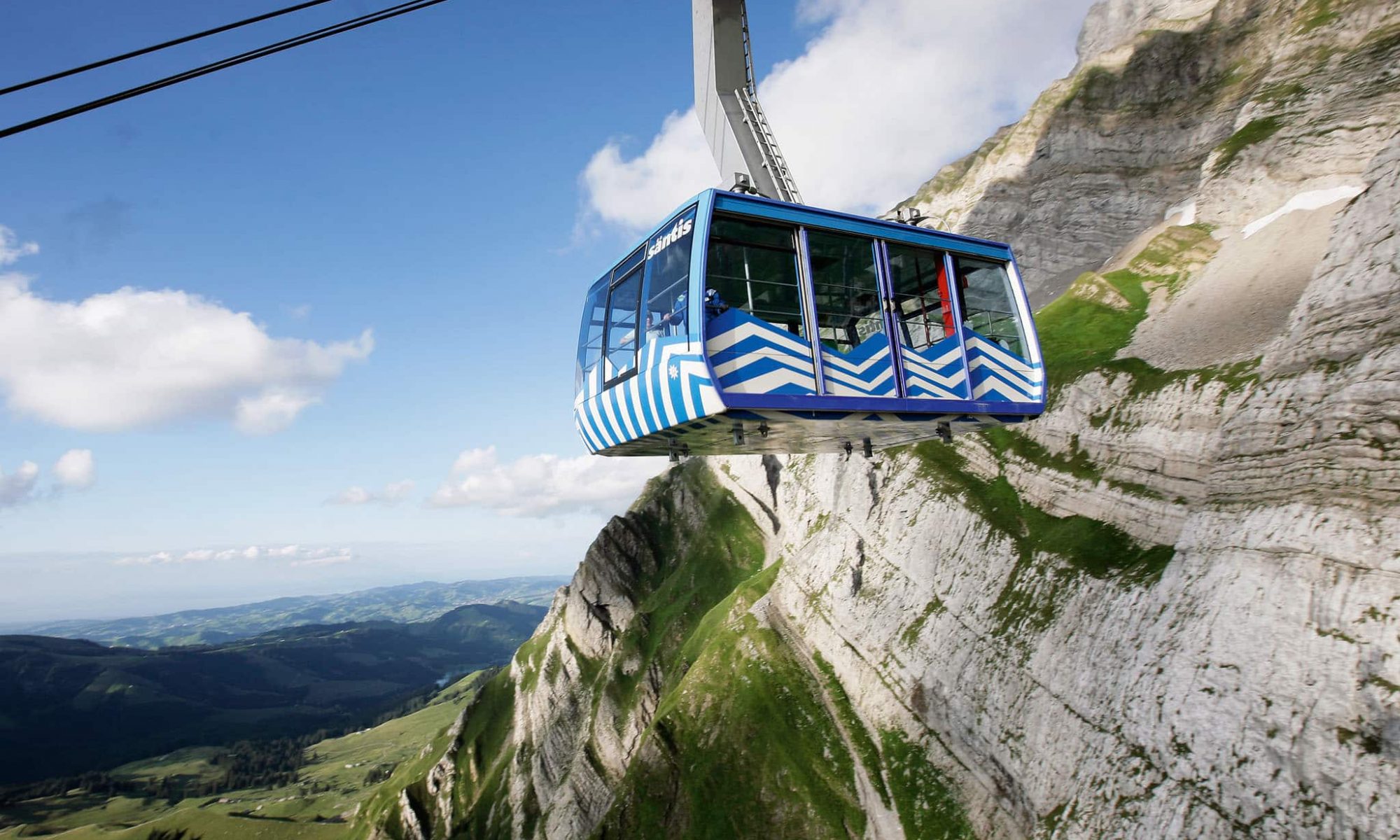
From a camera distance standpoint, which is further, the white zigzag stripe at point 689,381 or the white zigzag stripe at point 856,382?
the white zigzag stripe at point 856,382

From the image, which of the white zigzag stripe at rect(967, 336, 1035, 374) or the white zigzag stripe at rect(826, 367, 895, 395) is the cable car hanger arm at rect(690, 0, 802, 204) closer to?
the white zigzag stripe at rect(967, 336, 1035, 374)

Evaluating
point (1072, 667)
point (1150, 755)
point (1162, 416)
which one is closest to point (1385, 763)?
point (1150, 755)

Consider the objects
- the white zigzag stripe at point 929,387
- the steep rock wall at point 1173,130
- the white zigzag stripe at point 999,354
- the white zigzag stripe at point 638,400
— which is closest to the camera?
the white zigzag stripe at point 638,400

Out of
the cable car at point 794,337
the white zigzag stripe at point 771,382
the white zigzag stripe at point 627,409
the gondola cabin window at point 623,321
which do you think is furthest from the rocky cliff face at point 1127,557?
the gondola cabin window at point 623,321

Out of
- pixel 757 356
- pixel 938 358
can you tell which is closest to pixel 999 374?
pixel 938 358

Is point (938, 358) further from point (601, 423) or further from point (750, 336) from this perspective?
point (601, 423)

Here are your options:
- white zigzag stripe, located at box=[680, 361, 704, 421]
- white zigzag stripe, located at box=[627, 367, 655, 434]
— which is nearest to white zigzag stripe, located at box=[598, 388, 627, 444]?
white zigzag stripe, located at box=[627, 367, 655, 434]

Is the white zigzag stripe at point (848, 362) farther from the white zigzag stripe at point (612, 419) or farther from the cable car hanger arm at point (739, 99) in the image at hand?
the cable car hanger arm at point (739, 99)
